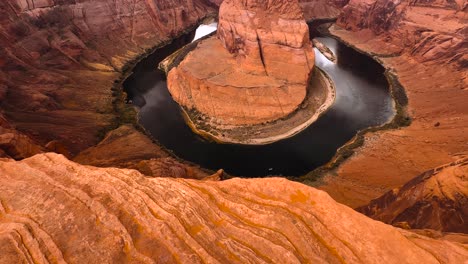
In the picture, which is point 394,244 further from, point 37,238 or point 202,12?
point 202,12

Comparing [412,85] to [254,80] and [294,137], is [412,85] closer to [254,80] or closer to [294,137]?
[294,137]

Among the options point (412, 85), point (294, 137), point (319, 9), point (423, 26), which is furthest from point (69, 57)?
point (319, 9)

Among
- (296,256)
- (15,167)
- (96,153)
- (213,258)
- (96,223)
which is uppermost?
(15,167)

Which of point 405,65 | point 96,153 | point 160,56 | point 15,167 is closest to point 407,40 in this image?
point 405,65

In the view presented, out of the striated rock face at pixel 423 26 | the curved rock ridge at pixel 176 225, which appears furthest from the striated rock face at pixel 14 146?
the striated rock face at pixel 423 26

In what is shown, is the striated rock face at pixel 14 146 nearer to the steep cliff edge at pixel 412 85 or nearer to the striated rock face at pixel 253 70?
the striated rock face at pixel 253 70

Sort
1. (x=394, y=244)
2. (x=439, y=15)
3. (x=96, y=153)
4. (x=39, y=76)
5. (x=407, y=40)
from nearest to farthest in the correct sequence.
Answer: (x=394, y=244), (x=96, y=153), (x=39, y=76), (x=439, y=15), (x=407, y=40)

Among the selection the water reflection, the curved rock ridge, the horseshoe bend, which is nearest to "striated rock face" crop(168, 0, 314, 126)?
the horseshoe bend

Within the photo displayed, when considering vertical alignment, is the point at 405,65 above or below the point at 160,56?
below
